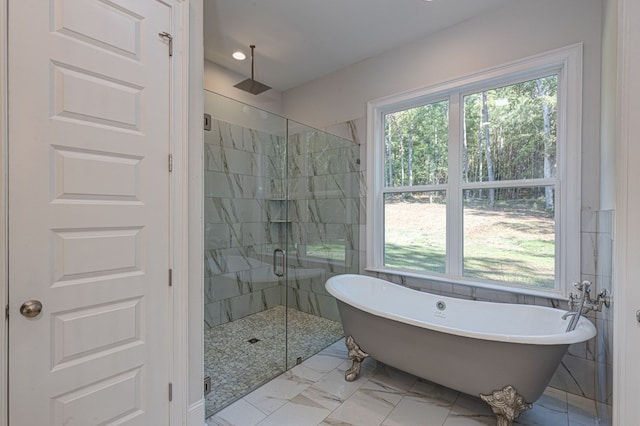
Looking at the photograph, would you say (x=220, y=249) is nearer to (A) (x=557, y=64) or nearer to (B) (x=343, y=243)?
(B) (x=343, y=243)

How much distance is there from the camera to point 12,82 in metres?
1.06

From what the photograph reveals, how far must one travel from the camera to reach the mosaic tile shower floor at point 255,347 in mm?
2170

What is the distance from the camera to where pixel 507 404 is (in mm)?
1641

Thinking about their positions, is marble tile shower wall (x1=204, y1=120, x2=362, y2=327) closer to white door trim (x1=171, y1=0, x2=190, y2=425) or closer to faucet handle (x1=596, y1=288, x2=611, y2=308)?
white door trim (x1=171, y1=0, x2=190, y2=425)

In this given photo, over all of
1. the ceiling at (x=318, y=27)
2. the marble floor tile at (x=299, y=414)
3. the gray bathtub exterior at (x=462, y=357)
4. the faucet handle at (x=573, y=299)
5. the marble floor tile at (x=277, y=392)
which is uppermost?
the ceiling at (x=318, y=27)

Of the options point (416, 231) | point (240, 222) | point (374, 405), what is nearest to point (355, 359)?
point (374, 405)

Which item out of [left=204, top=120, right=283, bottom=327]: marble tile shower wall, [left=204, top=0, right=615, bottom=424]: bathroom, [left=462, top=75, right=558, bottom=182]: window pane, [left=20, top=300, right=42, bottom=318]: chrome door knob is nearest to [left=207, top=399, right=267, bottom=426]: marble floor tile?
[left=204, top=120, right=283, bottom=327]: marble tile shower wall

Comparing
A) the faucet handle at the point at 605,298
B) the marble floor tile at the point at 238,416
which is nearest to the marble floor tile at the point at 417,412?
the marble floor tile at the point at 238,416

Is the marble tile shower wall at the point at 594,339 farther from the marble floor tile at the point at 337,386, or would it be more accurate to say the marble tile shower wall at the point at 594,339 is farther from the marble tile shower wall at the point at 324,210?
the marble tile shower wall at the point at 324,210

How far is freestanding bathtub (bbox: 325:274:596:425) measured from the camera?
5.28 ft

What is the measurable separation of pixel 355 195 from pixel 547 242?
69.7 inches

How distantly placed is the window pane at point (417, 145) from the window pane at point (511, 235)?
1.43ft

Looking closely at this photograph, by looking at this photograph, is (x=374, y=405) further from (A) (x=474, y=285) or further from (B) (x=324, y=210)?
(B) (x=324, y=210)

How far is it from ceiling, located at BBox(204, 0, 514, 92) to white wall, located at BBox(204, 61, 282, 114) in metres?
0.09
